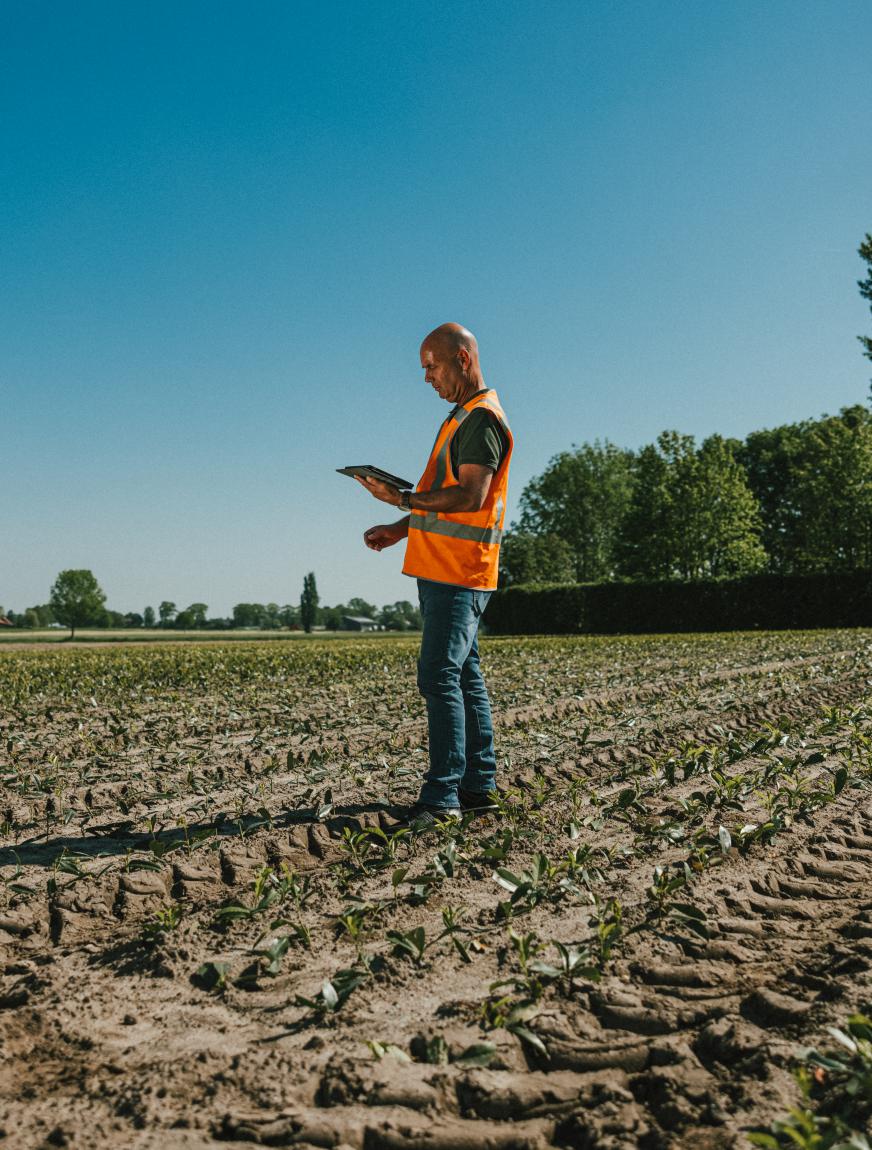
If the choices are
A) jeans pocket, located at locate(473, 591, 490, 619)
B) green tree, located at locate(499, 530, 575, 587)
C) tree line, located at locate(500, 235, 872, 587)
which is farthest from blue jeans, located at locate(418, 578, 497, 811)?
green tree, located at locate(499, 530, 575, 587)

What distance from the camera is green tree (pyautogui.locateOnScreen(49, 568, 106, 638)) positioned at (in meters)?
69.9

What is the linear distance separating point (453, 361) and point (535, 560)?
53.6 meters

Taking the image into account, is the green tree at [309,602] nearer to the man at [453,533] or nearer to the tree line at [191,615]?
the tree line at [191,615]

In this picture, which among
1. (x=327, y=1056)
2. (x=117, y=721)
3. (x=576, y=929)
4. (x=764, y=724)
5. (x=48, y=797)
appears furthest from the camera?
(x=117, y=721)

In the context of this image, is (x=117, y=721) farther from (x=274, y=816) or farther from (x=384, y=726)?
(x=274, y=816)

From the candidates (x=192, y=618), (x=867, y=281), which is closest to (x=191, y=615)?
(x=192, y=618)

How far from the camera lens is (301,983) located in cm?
244

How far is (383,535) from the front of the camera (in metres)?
4.45

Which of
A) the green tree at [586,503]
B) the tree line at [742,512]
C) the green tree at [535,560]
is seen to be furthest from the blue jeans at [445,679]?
the green tree at [586,503]

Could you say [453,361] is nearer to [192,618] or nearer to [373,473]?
[373,473]

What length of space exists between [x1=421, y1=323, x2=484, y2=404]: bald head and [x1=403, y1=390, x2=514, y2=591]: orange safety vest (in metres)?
0.13

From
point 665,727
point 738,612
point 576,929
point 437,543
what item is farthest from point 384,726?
point 738,612

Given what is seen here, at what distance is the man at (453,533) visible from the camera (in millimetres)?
3988

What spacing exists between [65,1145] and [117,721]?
6083 millimetres
